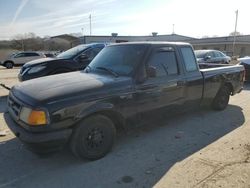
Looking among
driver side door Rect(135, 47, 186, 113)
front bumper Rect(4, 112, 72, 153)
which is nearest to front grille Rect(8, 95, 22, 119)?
front bumper Rect(4, 112, 72, 153)

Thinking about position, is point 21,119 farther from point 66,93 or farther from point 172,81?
point 172,81

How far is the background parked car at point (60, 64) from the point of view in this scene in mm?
8047

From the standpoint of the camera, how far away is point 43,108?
3.47 metres

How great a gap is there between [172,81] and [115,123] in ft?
4.81

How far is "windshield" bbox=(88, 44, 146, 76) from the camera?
4.59 m

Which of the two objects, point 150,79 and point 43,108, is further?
point 150,79

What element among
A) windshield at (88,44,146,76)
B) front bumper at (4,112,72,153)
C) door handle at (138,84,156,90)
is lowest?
front bumper at (4,112,72,153)

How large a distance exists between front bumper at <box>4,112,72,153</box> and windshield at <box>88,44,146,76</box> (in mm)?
1534

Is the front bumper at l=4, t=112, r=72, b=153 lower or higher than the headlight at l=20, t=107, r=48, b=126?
lower

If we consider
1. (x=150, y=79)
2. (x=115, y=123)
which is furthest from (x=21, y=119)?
(x=150, y=79)

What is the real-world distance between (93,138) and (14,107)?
1.34 meters

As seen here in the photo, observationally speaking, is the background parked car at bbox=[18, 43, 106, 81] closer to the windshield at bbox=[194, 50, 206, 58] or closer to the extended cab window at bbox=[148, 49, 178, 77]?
the extended cab window at bbox=[148, 49, 178, 77]

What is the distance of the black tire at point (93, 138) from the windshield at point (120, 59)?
39.0 inches

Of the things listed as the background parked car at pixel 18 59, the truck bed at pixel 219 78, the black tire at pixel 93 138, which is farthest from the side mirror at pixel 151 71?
the background parked car at pixel 18 59
